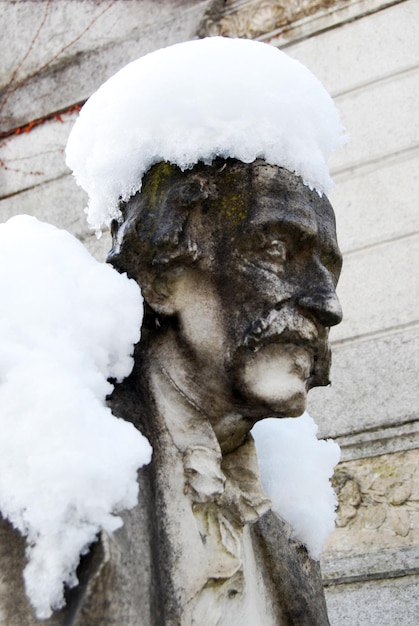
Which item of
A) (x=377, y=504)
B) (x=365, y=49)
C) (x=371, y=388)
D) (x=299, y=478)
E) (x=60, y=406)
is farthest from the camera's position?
(x=365, y=49)

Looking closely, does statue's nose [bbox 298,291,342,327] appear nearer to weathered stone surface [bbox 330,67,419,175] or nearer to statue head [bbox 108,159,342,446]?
statue head [bbox 108,159,342,446]

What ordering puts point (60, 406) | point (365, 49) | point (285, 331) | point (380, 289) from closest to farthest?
point (60, 406) < point (285, 331) < point (380, 289) < point (365, 49)

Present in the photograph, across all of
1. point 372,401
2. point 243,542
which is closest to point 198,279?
point 243,542

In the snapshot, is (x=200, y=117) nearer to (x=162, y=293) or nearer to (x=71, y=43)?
(x=162, y=293)

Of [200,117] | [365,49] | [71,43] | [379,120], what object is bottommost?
[200,117]

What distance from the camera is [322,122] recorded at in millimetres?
1633

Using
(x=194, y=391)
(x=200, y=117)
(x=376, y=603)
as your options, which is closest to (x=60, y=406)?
(x=194, y=391)

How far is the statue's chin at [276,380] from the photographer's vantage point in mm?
1450

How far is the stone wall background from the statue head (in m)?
1.51

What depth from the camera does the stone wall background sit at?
290 centimetres

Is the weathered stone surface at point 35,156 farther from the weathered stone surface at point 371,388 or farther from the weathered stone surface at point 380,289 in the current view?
the weathered stone surface at point 371,388

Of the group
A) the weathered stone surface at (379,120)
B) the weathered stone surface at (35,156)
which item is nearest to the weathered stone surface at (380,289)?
the weathered stone surface at (379,120)

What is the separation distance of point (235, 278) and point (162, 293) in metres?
0.14

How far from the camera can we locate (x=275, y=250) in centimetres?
148
